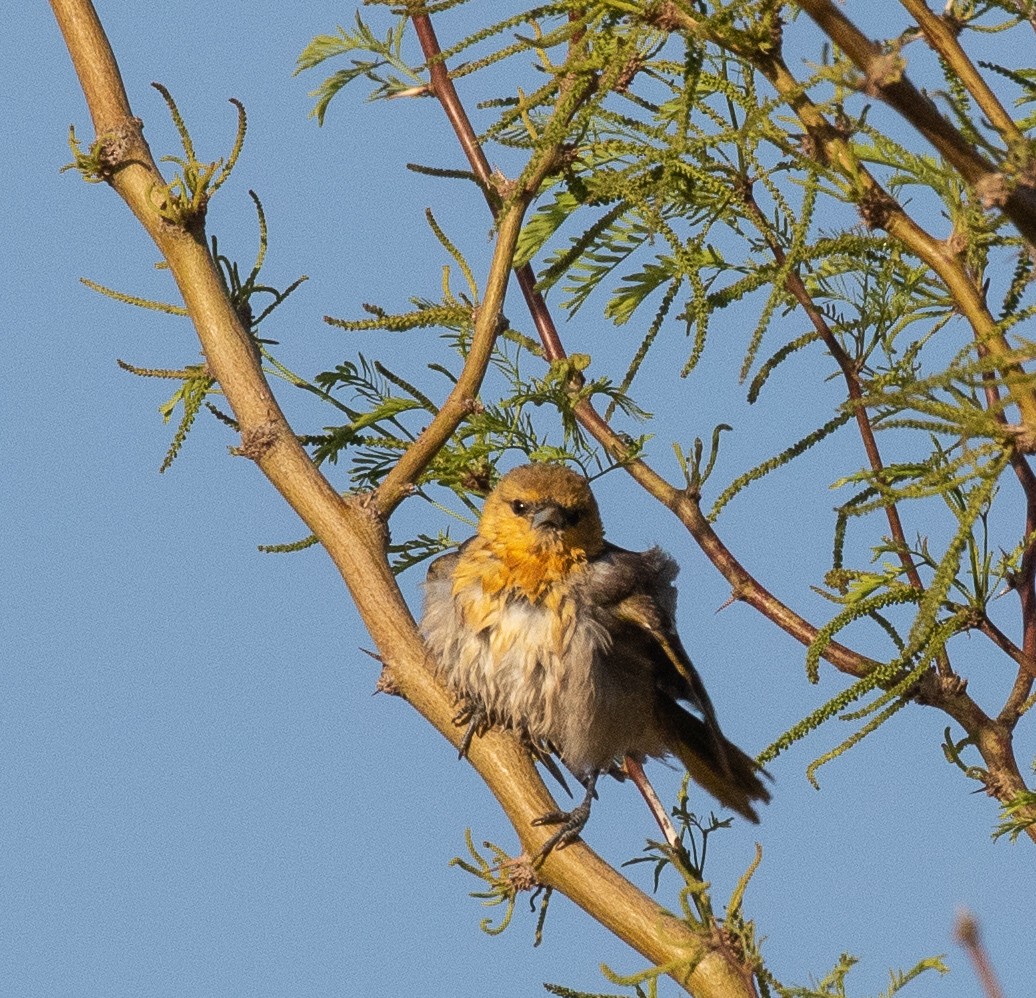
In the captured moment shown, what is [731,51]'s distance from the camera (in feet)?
6.66

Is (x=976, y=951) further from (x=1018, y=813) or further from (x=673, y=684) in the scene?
(x=673, y=684)

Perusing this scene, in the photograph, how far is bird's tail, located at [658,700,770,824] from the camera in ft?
12.4

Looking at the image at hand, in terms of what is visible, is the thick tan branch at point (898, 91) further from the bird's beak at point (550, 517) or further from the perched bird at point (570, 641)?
the bird's beak at point (550, 517)

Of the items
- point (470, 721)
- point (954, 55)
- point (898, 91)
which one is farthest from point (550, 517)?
point (898, 91)

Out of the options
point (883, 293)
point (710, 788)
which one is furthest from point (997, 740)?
point (710, 788)

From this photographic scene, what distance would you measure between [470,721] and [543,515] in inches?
52.1

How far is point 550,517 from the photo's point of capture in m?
4.13

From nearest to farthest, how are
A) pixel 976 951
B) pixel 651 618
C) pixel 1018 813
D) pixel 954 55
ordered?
pixel 976 951 → pixel 954 55 → pixel 1018 813 → pixel 651 618

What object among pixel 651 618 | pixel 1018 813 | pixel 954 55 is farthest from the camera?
pixel 651 618

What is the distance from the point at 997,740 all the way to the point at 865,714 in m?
0.67

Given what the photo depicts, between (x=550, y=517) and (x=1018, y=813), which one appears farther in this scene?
(x=550, y=517)

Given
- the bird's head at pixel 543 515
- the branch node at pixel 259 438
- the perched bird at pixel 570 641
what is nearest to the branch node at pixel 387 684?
the branch node at pixel 259 438

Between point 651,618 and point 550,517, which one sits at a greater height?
point 550,517

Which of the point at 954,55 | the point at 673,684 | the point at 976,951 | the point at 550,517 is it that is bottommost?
the point at 976,951
